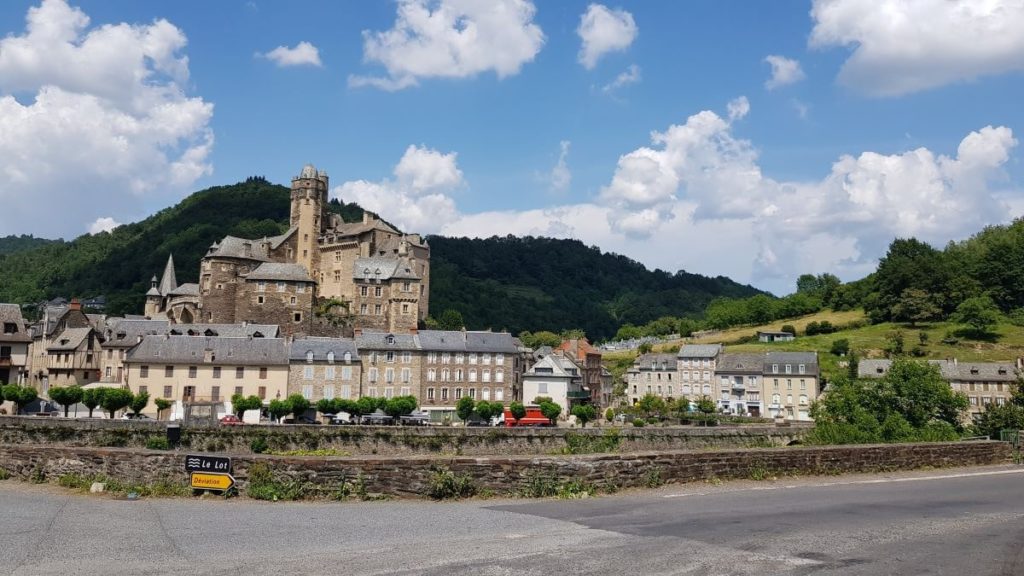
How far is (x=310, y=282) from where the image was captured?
3248 inches

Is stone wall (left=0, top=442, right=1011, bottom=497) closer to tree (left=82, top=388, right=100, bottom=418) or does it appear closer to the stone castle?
tree (left=82, top=388, right=100, bottom=418)

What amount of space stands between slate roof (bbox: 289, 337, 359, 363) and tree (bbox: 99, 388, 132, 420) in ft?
47.3

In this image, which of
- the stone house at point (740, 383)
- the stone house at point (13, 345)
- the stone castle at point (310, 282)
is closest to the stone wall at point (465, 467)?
the stone house at point (13, 345)

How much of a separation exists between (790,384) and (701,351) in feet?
37.5

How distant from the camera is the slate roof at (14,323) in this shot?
216 feet

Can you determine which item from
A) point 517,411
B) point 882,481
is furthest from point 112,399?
point 882,481

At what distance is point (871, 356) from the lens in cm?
9019

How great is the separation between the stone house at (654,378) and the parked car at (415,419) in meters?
34.2

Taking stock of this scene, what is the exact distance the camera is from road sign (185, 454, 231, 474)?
14.6 metres

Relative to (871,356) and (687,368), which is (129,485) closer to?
(687,368)

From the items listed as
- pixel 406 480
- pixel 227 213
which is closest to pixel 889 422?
pixel 406 480

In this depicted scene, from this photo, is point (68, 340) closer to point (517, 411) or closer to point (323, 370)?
point (323, 370)

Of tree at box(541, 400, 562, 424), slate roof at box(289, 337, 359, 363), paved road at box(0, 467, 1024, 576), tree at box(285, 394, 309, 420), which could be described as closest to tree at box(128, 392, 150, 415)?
tree at box(285, 394, 309, 420)

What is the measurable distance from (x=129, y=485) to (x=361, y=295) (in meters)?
68.9
